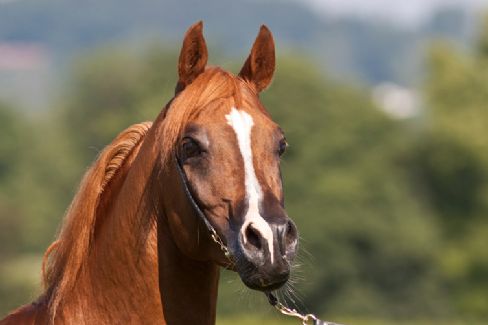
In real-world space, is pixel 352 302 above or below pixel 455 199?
below

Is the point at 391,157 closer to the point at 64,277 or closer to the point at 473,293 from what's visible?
the point at 473,293

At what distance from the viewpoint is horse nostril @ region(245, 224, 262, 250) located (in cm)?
489

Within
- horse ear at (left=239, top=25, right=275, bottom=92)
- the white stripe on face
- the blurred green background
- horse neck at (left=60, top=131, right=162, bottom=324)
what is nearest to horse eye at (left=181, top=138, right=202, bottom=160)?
the white stripe on face

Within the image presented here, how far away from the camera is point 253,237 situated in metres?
4.92

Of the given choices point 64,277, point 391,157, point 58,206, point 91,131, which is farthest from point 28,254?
point 64,277

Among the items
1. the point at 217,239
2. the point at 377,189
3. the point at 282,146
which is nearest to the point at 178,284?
the point at 217,239

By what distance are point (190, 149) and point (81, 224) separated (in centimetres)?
71

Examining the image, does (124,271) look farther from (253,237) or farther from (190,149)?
(253,237)

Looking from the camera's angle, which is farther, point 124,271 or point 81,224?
point 81,224

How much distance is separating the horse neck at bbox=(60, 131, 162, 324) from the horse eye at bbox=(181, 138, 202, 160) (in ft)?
0.98

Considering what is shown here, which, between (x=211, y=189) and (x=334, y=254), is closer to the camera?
(x=211, y=189)

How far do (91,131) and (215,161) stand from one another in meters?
71.5

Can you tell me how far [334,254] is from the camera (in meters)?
46.6

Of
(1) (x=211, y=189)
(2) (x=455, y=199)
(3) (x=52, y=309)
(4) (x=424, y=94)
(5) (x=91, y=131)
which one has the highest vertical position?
(5) (x=91, y=131)
